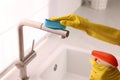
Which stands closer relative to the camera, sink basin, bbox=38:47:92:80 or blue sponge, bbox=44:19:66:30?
blue sponge, bbox=44:19:66:30

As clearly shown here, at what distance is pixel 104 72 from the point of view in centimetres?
64

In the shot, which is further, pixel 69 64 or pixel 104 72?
pixel 69 64

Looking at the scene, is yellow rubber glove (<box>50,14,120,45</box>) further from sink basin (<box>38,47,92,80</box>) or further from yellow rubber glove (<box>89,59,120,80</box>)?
sink basin (<box>38,47,92,80</box>)

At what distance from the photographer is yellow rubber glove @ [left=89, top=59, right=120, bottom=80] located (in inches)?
25.1

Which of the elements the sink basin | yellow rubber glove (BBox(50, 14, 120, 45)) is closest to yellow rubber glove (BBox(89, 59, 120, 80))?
yellow rubber glove (BBox(50, 14, 120, 45))

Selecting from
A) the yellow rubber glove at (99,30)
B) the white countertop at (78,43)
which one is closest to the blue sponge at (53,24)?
the yellow rubber glove at (99,30)

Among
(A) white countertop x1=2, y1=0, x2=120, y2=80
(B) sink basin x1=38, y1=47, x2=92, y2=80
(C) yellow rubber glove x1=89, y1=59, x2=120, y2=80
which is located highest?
(C) yellow rubber glove x1=89, y1=59, x2=120, y2=80

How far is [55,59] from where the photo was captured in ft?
3.34

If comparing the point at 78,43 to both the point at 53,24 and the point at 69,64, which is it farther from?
the point at 53,24

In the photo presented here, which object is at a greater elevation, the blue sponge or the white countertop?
the blue sponge

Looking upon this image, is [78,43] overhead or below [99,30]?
below

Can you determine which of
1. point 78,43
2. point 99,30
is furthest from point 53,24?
point 78,43

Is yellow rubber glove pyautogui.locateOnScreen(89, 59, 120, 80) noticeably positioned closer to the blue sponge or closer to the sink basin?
the blue sponge

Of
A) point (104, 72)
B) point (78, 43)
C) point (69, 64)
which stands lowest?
point (69, 64)
